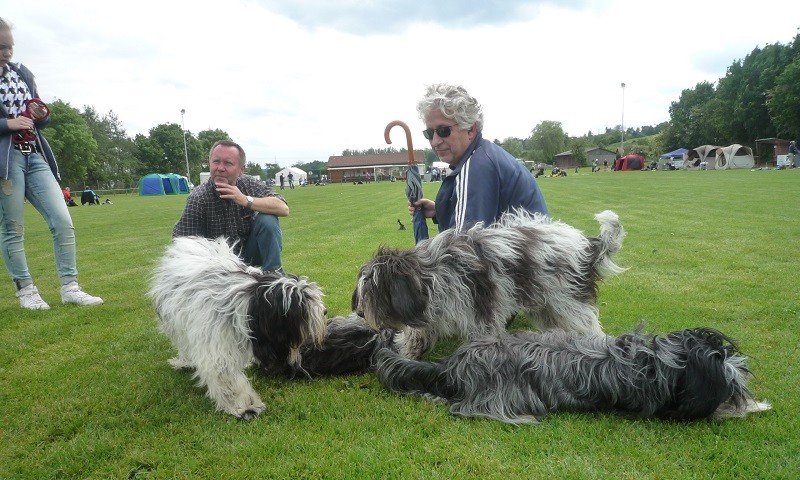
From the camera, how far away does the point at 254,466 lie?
249cm

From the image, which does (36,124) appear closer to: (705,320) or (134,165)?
(705,320)

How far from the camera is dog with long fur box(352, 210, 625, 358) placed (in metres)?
3.35

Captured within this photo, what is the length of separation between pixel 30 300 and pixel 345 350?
415 centimetres

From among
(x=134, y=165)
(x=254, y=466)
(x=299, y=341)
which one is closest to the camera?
(x=254, y=466)

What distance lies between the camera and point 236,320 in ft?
9.98

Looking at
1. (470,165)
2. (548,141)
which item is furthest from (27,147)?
(548,141)

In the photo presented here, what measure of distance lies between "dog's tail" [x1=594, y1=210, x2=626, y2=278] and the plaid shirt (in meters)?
2.99

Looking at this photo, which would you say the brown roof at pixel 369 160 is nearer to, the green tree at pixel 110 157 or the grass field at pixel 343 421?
the green tree at pixel 110 157

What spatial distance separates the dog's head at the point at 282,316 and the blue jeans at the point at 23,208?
349 cm

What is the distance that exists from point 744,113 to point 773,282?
69.3 m

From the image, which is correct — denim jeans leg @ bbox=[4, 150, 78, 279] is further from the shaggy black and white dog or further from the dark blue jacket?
the shaggy black and white dog

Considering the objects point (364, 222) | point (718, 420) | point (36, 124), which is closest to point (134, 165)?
point (364, 222)

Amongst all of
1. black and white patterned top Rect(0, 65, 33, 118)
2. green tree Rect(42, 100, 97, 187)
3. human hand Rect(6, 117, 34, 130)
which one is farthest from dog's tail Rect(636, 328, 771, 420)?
green tree Rect(42, 100, 97, 187)

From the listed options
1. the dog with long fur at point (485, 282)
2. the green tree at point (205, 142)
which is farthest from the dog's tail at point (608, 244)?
the green tree at point (205, 142)
